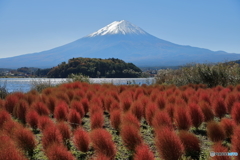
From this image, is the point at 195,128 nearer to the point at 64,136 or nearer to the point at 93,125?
the point at 93,125

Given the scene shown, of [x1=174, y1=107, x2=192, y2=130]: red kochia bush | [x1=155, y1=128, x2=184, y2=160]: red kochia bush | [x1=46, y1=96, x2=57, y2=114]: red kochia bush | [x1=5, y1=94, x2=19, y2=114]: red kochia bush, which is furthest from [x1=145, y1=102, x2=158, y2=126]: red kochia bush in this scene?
[x1=5, y1=94, x2=19, y2=114]: red kochia bush

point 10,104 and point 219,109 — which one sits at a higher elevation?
point 10,104

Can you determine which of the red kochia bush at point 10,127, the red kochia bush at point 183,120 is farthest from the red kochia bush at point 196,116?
the red kochia bush at point 10,127

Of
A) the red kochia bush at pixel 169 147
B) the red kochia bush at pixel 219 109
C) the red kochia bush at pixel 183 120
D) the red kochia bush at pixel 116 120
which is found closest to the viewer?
the red kochia bush at pixel 169 147

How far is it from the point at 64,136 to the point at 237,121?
296 cm

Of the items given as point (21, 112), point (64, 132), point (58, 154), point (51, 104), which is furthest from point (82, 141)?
point (51, 104)

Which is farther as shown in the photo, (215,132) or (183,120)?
(183,120)

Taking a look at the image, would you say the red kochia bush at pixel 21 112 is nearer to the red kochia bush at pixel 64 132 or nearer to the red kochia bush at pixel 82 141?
the red kochia bush at pixel 64 132

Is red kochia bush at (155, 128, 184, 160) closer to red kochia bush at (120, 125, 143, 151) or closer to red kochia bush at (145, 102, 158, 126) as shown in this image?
red kochia bush at (120, 125, 143, 151)

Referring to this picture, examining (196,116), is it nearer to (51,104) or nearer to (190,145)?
(190,145)

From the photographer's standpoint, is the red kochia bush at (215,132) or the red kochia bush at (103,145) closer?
the red kochia bush at (103,145)

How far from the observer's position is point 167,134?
278 cm

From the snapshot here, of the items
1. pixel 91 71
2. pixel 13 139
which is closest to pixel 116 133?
pixel 13 139

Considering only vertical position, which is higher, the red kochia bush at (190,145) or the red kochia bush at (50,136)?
the red kochia bush at (50,136)
